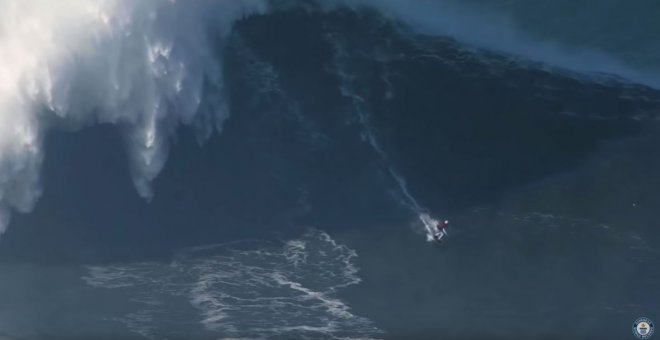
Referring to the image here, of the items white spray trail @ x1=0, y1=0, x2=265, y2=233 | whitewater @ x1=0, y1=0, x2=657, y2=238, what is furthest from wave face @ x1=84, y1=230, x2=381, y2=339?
white spray trail @ x1=0, y1=0, x2=265, y2=233

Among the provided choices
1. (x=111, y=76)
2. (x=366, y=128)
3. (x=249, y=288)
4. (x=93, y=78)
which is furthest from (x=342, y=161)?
(x=93, y=78)

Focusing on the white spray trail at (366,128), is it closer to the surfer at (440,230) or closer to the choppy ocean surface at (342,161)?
the choppy ocean surface at (342,161)

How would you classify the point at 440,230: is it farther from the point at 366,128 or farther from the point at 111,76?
the point at 111,76

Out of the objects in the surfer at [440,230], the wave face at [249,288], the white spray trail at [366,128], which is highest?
the white spray trail at [366,128]

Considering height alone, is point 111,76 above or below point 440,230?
above

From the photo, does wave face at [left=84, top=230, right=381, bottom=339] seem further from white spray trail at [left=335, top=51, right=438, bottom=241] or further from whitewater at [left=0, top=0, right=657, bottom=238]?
whitewater at [left=0, top=0, right=657, bottom=238]

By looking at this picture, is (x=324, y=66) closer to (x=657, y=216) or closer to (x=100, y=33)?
(x=100, y=33)

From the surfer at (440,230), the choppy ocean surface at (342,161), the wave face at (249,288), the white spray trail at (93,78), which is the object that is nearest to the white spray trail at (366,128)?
the choppy ocean surface at (342,161)

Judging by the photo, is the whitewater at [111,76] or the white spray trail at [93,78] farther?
the white spray trail at [93,78]
